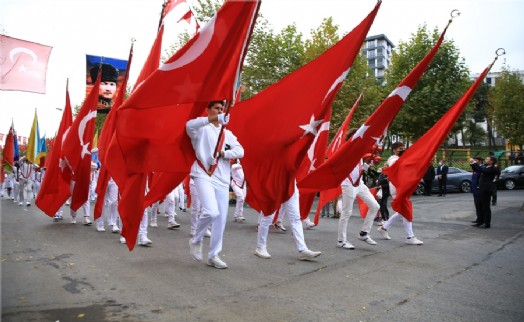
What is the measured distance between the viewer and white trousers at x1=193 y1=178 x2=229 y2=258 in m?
5.55

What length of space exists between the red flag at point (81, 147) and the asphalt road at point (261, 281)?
107cm

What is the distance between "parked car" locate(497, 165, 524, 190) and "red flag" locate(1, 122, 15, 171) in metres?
24.0

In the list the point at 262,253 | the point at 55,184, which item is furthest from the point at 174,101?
the point at 55,184

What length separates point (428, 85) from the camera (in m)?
28.3

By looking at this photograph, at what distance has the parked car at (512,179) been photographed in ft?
79.9

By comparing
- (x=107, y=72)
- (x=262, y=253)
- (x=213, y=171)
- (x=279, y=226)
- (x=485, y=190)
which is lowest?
(x=279, y=226)

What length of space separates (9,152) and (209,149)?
14818mm

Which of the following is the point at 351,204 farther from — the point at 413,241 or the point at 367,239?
the point at 413,241

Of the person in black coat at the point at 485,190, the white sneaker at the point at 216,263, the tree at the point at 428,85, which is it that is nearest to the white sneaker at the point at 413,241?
the person in black coat at the point at 485,190

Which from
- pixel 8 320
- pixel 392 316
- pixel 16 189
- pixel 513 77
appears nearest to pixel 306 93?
pixel 392 316

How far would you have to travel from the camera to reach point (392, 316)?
3840 mm

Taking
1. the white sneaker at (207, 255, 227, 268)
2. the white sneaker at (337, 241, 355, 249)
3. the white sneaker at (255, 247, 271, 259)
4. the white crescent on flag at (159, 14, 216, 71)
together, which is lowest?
the white sneaker at (337, 241, 355, 249)

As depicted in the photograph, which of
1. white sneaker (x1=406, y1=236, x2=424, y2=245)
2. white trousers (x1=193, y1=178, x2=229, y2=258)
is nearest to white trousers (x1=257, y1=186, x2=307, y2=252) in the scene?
white trousers (x1=193, y1=178, x2=229, y2=258)

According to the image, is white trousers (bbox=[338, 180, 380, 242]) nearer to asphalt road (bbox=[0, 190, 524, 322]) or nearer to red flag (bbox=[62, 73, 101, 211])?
asphalt road (bbox=[0, 190, 524, 322])
